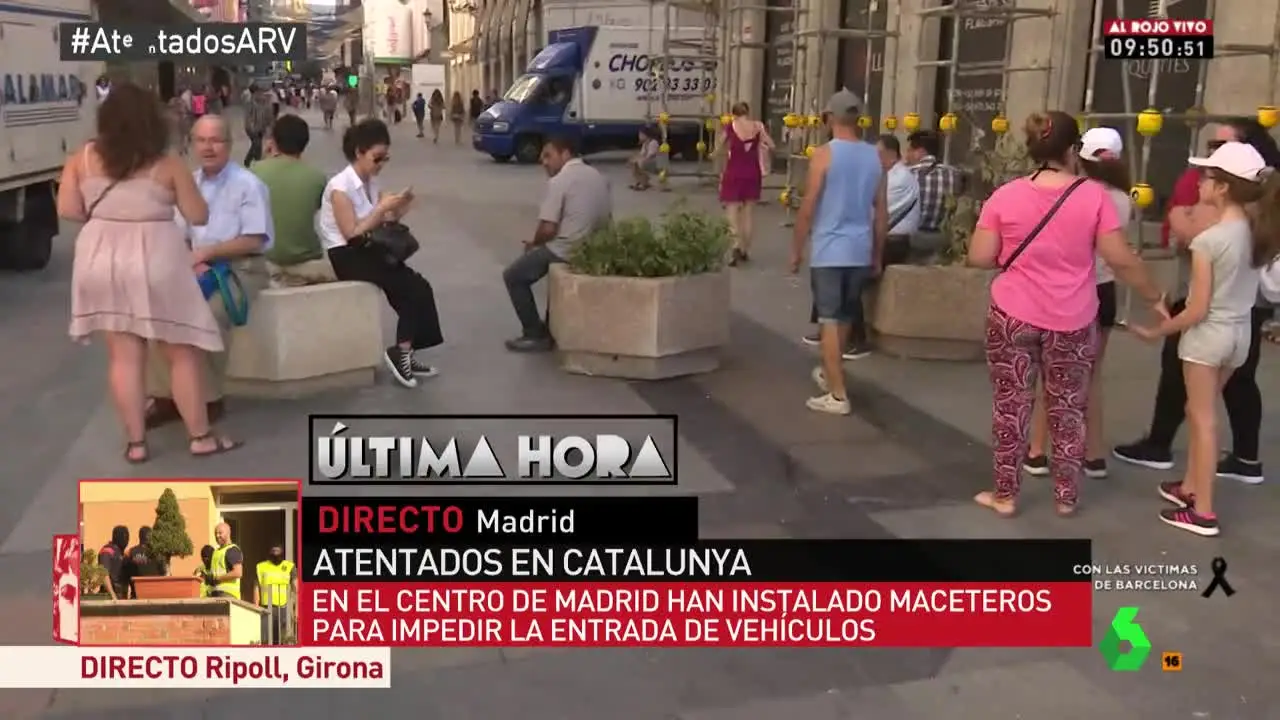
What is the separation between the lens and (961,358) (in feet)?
25.4

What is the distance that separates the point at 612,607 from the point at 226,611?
4.18 ft

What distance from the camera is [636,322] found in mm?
7051

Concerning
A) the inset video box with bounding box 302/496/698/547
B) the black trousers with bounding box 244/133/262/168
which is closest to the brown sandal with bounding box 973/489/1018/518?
the inset video box with bounding box 302/496/698/547

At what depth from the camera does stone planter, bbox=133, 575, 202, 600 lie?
3891mm

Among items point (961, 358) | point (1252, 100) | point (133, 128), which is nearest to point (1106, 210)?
point (961, 358)

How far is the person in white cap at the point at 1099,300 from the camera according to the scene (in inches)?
209

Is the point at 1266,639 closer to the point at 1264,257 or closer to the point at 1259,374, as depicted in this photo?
the point at 1264,257

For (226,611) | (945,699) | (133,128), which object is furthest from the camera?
(133,128)

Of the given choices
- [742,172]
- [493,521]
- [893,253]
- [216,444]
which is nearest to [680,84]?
[742,172]

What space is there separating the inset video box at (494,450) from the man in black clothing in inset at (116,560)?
1.27m

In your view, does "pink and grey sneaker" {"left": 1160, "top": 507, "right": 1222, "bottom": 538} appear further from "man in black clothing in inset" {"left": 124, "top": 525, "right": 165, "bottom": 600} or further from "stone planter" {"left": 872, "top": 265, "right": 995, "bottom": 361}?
"man in black clothing in inset" {"left": 124, "top": 525, "right": 165, "bottom": 600}

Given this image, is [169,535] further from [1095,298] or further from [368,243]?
[1095,298]

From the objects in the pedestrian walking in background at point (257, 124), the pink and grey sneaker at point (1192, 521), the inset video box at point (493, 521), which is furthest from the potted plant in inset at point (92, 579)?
the pedestrian walking in background at point (257, 124)

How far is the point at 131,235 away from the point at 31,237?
6583mm
